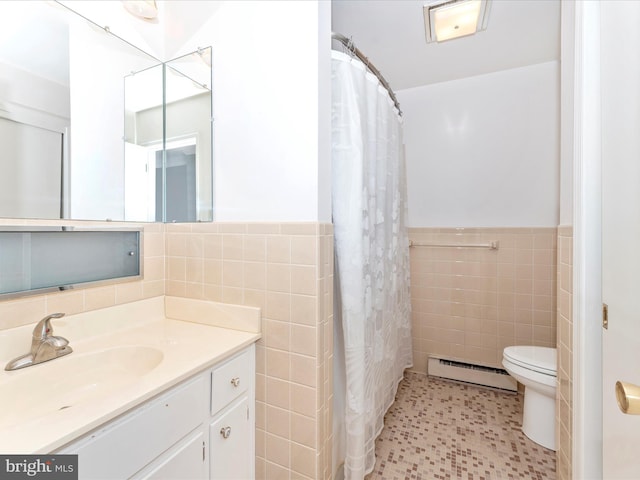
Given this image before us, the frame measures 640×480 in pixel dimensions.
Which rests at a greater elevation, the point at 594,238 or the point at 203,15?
the point at 203,15

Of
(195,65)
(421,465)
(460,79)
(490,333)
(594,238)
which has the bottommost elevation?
(421,465)

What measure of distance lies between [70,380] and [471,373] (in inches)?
98.4

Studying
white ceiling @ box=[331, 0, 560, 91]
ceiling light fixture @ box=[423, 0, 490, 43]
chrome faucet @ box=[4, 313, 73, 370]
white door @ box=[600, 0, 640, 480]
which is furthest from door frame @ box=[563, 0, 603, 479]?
chrome faucet @ box=[4, 313, 73, 370]

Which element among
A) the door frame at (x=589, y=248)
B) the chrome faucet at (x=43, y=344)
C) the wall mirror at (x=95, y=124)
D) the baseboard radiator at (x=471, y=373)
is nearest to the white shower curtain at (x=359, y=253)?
the wall mirror at (x=95, y=124)

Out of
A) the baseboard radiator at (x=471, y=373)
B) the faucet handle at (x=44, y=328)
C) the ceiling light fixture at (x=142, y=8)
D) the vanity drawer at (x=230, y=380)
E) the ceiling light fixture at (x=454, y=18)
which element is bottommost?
the baseboard radiator at (x=471, y=373)

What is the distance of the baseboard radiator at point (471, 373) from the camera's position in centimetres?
221

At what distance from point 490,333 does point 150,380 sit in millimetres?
2352

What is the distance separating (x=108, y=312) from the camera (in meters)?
1.22

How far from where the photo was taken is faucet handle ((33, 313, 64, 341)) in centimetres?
95

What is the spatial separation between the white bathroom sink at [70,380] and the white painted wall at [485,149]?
7.20 feet

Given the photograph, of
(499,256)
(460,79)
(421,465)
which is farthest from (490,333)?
(460,79)

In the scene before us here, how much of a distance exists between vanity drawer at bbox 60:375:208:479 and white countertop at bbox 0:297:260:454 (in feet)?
0.14

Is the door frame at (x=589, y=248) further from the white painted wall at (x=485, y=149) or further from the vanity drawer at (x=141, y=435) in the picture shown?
the white painted wall at (x=485, y=149)

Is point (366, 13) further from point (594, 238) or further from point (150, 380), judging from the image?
point (150, 380)
